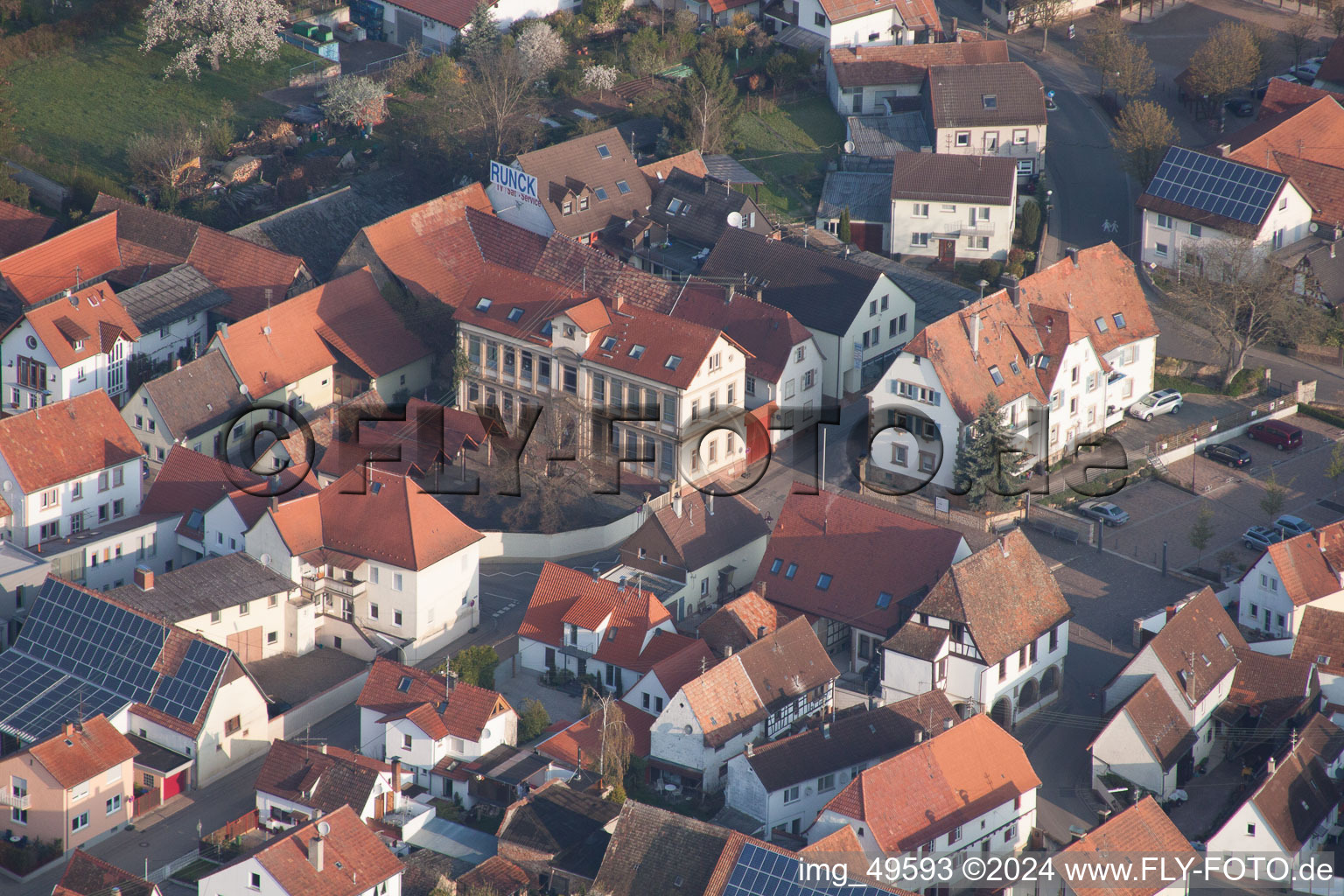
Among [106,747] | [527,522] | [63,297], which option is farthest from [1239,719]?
[63,297]

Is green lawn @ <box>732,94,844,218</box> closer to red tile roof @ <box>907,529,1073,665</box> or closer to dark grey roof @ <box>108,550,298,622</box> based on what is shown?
red tile roof @ <box>907,529,1073,665</box>

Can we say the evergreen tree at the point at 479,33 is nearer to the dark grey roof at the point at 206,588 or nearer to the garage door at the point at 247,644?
the dark grey roof at the point at 206,588

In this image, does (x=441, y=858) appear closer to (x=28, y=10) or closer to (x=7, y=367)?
(x=7, y=367)

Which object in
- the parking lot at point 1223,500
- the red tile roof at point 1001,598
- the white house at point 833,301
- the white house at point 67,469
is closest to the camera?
the red tile roof at point 1001,598

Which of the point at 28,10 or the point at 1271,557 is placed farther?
the point at 28,10

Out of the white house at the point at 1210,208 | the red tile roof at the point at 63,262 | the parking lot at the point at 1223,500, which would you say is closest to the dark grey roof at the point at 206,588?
the red tile roof at the point at 63,262

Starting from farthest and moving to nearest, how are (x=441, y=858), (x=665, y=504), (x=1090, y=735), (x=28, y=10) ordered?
(x=28, y=10), (x=665, y=504), (x=1090, y=735), (x=441, y=858)
